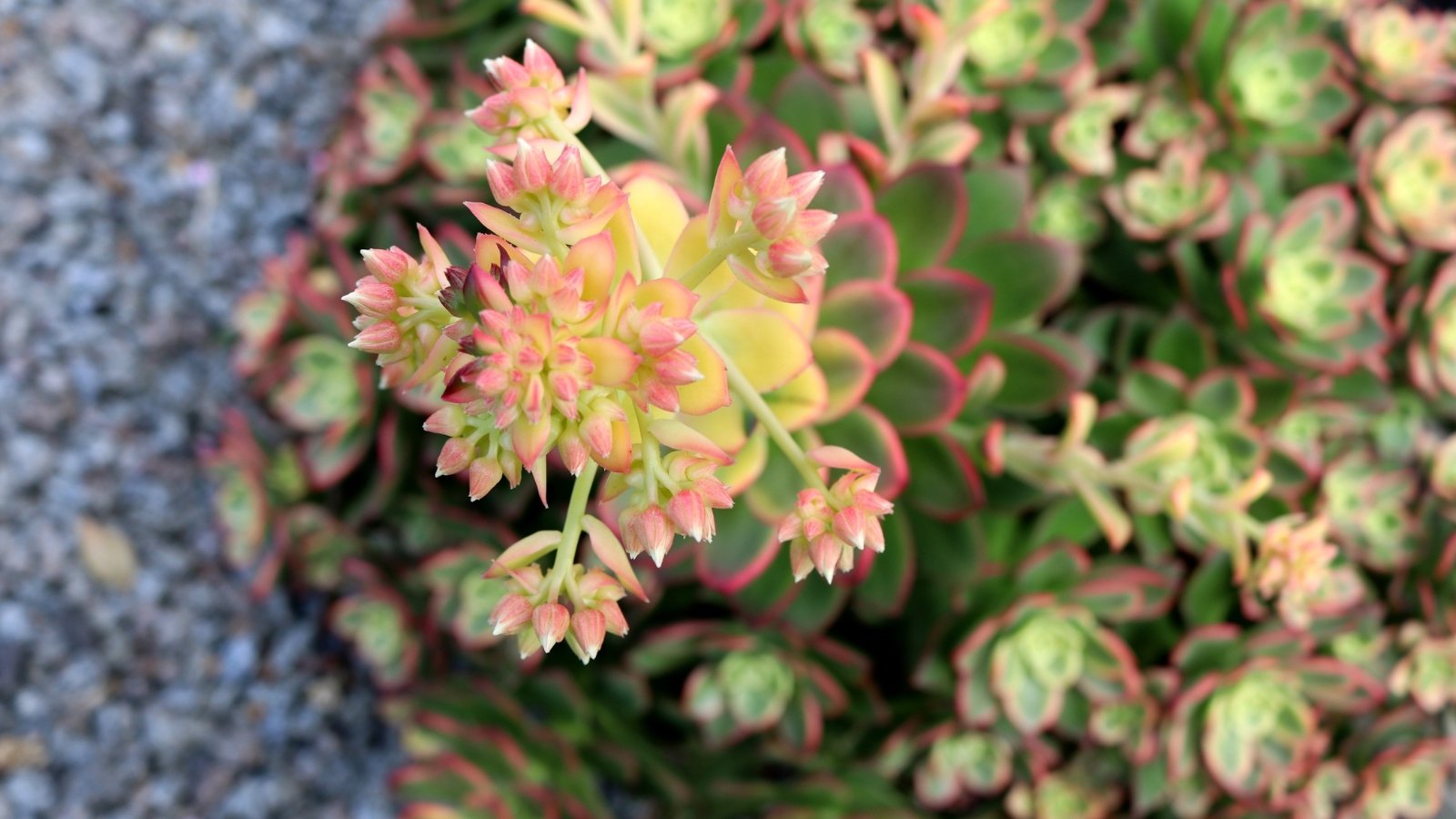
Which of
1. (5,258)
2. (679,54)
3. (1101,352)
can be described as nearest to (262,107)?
(5,258)

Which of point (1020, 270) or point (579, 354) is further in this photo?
point (1020, 270)

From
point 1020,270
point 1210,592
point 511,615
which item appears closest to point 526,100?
point 511,615

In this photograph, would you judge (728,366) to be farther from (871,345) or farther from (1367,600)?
(1367,600)

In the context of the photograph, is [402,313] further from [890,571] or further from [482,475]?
[890,571]

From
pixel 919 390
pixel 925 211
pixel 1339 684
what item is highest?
pixel 925 211

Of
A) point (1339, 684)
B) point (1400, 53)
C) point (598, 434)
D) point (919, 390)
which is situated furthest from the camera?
point (1400, 53)

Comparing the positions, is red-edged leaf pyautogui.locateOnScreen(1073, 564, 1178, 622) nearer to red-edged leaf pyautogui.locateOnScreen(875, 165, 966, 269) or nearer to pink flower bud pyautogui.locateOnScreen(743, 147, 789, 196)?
red-edged leaf pyautogui.locateOnScreen(875, 165, 966, 269)
